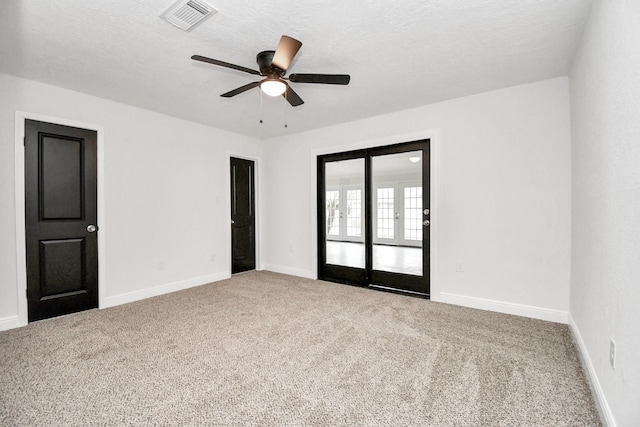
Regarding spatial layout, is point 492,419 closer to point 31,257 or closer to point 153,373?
point 153,373

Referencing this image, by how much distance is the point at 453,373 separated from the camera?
6.60ft

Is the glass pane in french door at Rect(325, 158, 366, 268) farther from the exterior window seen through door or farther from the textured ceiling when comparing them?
the textured ceiling

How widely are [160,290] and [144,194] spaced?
1331 millimetres

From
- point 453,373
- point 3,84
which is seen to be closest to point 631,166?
point 453,373

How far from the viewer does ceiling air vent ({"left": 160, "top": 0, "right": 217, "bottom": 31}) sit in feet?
6.01

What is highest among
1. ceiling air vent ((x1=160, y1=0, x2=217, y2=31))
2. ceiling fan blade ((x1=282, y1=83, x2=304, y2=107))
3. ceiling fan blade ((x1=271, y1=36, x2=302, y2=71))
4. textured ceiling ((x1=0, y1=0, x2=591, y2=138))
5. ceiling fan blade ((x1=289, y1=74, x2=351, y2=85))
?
textured ceiling ((x1=0, y1=0, x2=591, y2=138))

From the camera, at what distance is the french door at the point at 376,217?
3.88 m

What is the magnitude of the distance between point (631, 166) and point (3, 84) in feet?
15.9

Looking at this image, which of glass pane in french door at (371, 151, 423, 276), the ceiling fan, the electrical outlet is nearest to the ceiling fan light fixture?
the ceiling fan

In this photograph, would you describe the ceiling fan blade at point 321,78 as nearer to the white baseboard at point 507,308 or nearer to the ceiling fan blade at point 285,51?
the ceiling fan blade at point 285,51

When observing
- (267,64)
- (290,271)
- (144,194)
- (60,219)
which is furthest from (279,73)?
(290,271)

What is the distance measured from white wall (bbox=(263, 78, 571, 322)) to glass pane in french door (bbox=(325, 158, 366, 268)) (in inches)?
30.1

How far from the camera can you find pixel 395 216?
431 cm

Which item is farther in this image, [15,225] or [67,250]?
[67,250]
